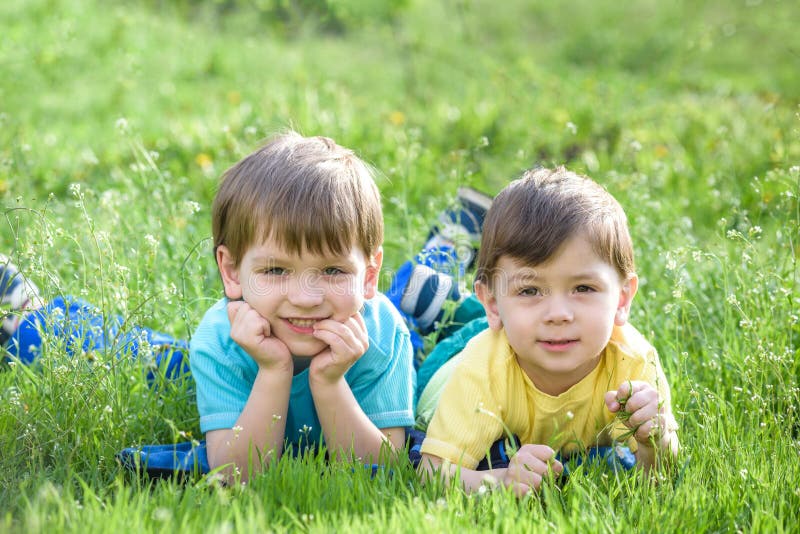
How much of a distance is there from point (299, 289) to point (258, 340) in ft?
0.60

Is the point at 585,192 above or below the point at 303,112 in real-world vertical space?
below

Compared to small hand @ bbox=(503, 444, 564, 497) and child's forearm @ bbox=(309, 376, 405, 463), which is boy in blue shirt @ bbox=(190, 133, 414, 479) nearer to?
child's forearm @ bbox=(309, 376, 405, 463)

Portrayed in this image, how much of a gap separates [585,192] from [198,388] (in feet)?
4.18

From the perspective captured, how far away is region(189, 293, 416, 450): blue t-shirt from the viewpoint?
265 centimetres

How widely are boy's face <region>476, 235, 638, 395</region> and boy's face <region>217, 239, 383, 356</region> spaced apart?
45 centimetres

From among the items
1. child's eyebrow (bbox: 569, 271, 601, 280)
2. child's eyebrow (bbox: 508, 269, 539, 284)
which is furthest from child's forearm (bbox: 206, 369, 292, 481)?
child's eyebrow (bbox: 569, 271, 601, 280)

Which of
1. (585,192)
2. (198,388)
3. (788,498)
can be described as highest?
(585,192)

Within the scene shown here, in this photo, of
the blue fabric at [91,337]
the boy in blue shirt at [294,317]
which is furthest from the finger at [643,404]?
the blue fabric at [91,337]

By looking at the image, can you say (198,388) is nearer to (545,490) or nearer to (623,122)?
(545,490)

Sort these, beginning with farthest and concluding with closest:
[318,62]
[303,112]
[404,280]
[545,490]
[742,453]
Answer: [318,62] < [303,112] < [404,280] < [742,453] < [545,490]

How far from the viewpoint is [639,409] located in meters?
2.36

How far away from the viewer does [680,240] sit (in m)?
3.66

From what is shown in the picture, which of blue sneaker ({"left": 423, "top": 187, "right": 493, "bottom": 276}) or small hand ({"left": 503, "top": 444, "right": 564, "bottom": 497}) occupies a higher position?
blue sneaker ({"left": 423, "top": 187, "right": 493, "bottom": 276})

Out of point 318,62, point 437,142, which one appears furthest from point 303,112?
point 318,62
